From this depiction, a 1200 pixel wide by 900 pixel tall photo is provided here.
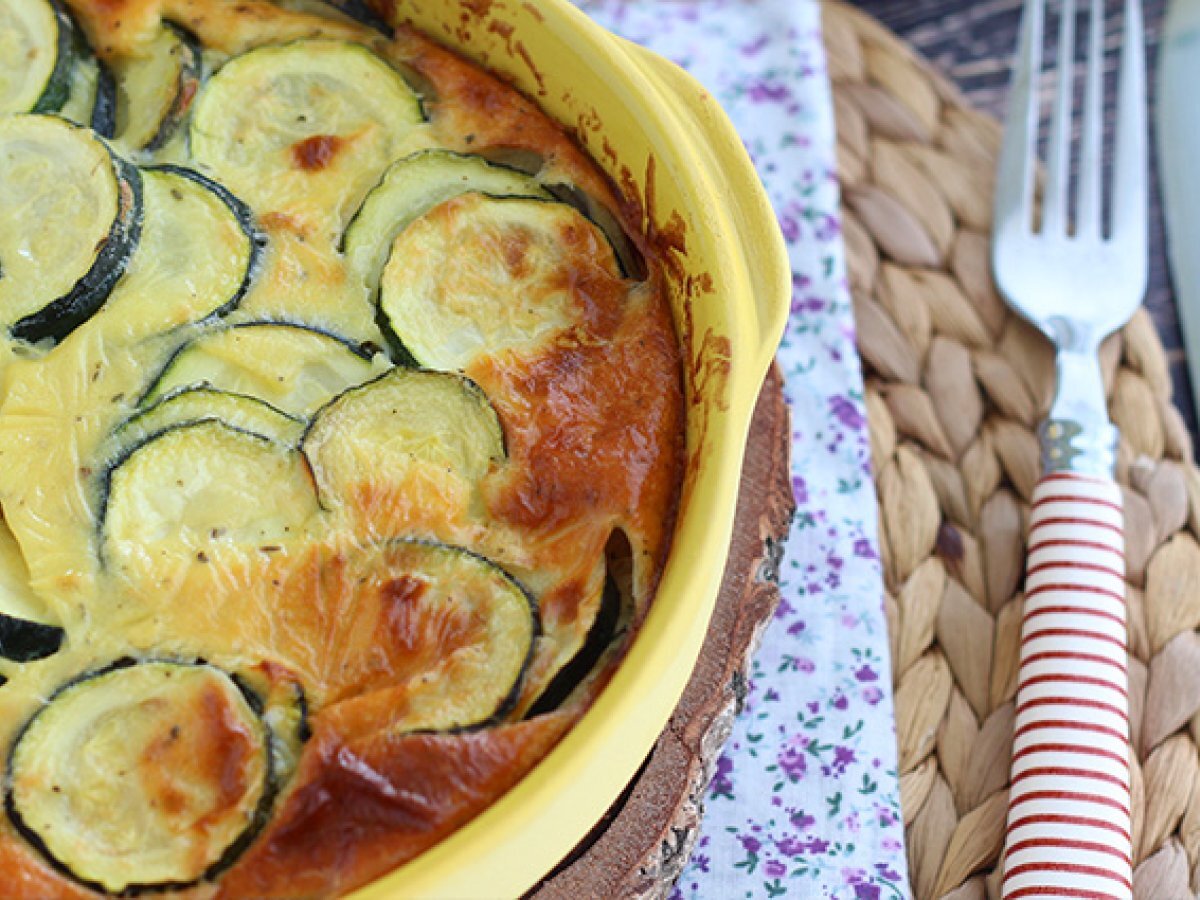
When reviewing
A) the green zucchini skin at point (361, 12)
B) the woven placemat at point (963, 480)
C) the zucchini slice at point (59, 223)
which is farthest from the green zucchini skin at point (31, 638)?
the woven placemat at point (963, 480)

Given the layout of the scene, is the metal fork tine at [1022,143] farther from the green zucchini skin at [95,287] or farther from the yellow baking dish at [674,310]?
the green zucchini skin at [95,287]

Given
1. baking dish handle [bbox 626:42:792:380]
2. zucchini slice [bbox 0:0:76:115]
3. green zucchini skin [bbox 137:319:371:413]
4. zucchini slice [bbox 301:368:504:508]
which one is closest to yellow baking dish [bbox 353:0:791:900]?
baking dish handle [bbox 626:42:792:380]

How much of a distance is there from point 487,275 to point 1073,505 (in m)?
1.26

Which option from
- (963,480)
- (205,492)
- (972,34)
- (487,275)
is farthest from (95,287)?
(972,34)

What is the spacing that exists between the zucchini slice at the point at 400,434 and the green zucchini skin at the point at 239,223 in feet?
0.92

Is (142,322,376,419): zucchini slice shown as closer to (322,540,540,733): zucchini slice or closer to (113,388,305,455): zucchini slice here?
(113,388,305,455): zucchini slice

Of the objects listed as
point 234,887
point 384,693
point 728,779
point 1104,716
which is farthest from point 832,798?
point 234,887

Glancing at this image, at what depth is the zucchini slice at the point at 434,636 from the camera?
2.02m

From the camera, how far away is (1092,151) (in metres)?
3.35

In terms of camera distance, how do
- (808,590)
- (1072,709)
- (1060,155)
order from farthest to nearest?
(1060,155)
(808,590)
(1072,709)

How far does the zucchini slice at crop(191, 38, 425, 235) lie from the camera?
8.21 feet

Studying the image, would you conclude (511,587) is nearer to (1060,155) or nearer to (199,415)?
(199,415)

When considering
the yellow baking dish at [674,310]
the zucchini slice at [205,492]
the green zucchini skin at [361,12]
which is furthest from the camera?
the green zucchini skin at [361,12]

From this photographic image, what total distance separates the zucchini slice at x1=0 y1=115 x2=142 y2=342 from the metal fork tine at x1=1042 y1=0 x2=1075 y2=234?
2034 mm
